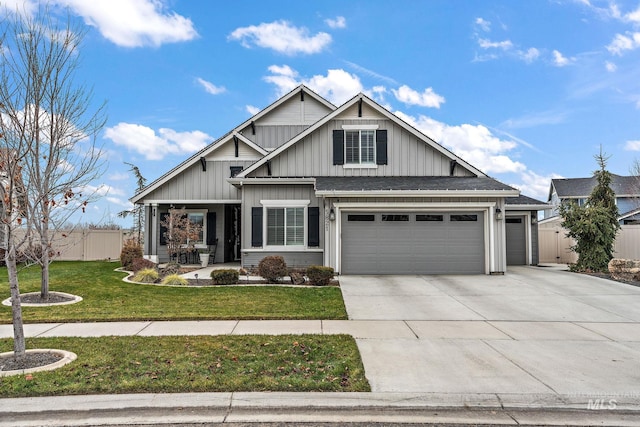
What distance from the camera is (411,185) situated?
14.4 m

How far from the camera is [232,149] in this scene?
60.4ft

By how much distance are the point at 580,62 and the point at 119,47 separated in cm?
1710

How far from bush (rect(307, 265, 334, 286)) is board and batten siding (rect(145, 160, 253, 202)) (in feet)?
24.7

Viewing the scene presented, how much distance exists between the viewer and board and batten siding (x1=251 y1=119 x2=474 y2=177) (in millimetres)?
15859

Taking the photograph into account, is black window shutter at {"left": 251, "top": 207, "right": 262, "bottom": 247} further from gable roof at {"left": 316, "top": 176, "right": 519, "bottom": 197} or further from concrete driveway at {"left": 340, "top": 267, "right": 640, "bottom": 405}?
concrete driveway at {"left": 340, "top": 267, "right": 640, "bottom": 405}

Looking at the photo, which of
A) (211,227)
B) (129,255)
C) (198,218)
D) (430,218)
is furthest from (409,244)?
(129,255)

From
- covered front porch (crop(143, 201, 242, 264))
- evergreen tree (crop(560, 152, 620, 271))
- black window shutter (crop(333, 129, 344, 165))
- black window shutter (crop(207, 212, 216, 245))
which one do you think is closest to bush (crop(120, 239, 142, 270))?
covered front porch (crop(143, 201, 242, 264))

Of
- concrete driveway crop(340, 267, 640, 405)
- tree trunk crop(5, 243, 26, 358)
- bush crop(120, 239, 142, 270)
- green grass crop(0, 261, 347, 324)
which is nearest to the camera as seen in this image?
concrete driveway crop(340, 267, 640, 405)

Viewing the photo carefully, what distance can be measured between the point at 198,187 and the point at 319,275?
902cm

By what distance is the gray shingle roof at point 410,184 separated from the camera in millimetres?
13928

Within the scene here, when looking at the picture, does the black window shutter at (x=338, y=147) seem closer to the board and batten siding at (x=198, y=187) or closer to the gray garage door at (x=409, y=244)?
the gray garage door at (x=409, y=244)

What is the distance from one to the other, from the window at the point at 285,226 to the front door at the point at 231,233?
4656 millimetres

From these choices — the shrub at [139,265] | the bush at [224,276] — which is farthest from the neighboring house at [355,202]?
the bush at [224,276]

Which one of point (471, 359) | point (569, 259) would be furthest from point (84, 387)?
point (569, 259)
